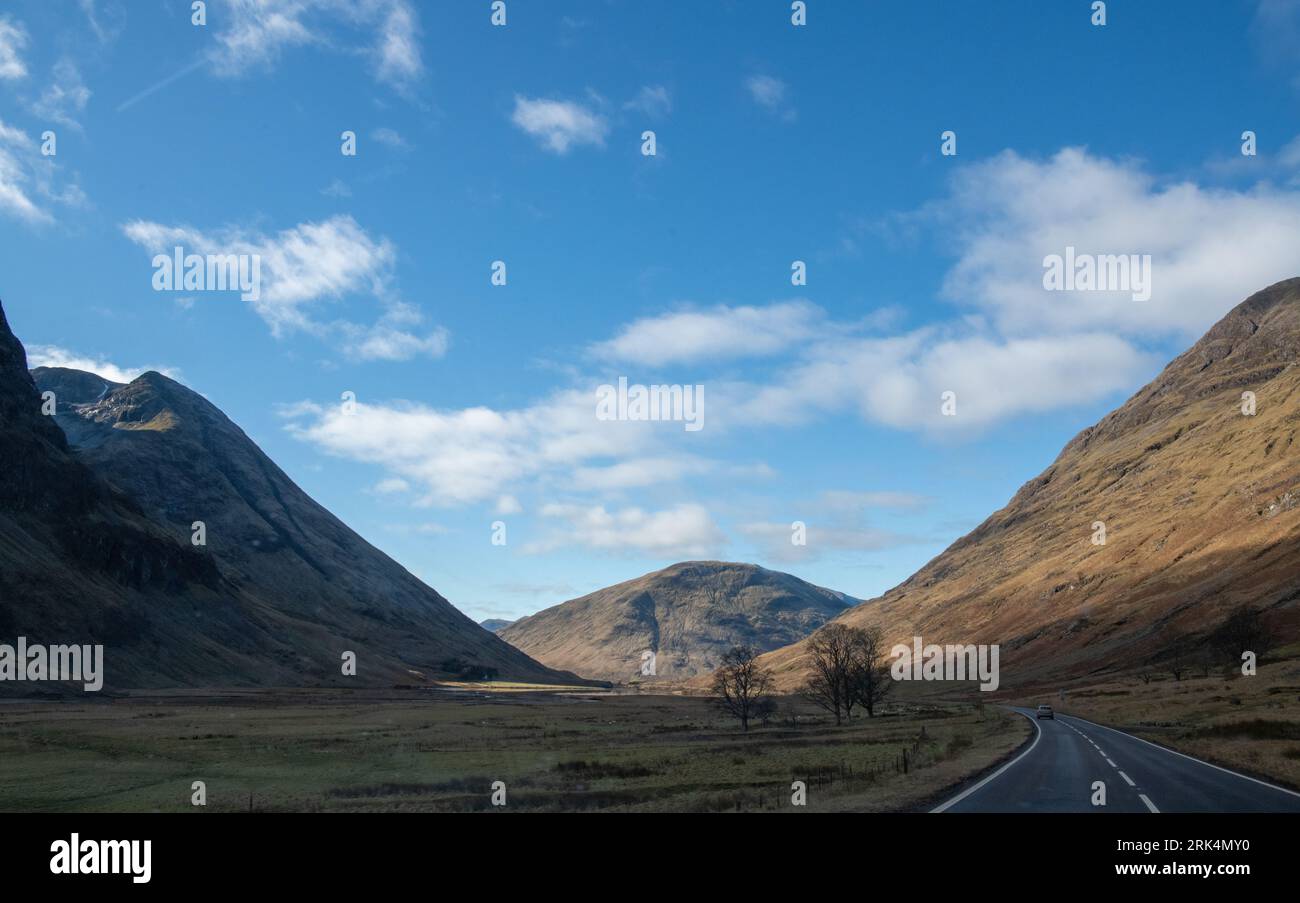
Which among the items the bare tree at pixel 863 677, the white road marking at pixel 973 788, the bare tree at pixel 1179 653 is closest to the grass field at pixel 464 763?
the white road marking at pixel 973 788

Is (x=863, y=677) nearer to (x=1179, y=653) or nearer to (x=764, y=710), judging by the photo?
(x=764, y=710)

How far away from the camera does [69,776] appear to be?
43.0m

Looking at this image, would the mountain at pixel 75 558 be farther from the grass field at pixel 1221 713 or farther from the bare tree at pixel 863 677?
the grass field at pixel 1221 713

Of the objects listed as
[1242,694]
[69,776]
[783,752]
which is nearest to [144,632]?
[69,776]

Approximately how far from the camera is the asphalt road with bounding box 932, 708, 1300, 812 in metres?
20.7

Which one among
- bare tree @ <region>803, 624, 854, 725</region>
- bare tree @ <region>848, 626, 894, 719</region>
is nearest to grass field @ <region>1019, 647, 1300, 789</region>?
bare tree @ <region>848, 626, 894, 719</region>

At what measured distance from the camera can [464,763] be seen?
166 feet

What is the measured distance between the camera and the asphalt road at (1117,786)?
67.8ft

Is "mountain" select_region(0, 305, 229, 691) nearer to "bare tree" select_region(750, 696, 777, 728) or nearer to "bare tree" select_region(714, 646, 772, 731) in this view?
"bare tree" select_region(714, 646, 772, 731)

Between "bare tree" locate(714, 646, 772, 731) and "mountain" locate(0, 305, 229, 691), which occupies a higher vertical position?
"mountain" locate(0, 305, 229, 691)

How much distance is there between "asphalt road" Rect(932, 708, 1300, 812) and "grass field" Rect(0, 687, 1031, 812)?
1532 millimetres

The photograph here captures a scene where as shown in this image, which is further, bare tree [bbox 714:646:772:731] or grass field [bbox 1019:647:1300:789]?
bare tree [bbox 714:646:772:731]

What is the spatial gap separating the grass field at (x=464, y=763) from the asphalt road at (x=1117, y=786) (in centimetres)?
153
